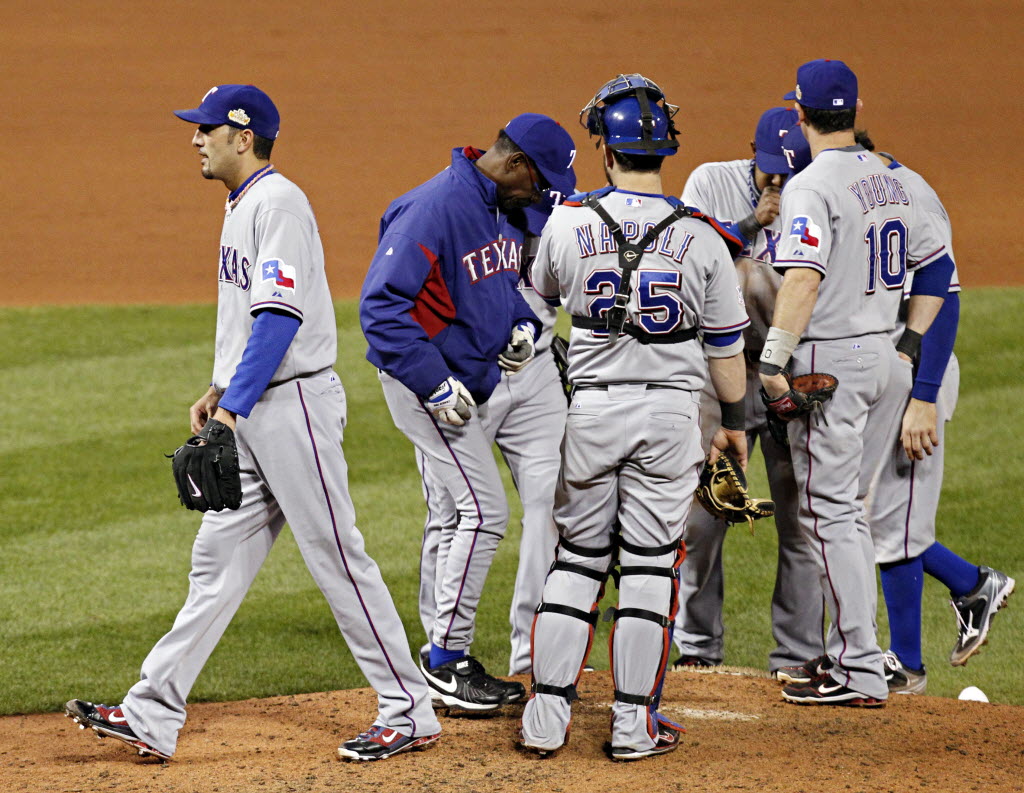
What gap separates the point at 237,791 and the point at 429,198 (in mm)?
1827

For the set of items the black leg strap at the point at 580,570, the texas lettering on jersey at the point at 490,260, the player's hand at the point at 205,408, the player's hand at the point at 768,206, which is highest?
the player's hand at the point at 768,206

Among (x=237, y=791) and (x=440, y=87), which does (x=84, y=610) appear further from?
(x=440, y=87)

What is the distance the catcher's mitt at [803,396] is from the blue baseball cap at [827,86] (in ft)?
2.87

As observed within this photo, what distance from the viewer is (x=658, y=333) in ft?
11.8

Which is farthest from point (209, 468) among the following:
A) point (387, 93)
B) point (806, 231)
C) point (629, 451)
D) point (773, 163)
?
point (387, 93)

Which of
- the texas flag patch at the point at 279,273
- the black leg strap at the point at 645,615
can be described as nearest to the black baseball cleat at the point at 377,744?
the black leg strap at the point at 645,615

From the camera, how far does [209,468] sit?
3.34 metres

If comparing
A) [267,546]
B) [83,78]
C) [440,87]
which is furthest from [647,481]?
[83,78]

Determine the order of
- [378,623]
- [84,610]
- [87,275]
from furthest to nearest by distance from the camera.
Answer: [87,275]
[84,610]
[378,623]

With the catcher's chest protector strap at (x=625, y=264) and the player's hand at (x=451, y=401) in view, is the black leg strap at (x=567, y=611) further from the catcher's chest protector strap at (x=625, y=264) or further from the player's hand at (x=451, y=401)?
the catcher's chest protector strap at (x=625, y=264)

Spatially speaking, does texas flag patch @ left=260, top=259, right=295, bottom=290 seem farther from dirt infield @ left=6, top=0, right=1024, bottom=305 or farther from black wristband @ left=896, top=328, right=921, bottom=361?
dirt infield @ left=6, top=0, right=1024, bottom=305

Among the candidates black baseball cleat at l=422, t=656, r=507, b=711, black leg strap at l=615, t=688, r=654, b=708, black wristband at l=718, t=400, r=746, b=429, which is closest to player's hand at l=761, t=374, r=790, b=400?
black wristband at l=718, t=400, r=746, b=429

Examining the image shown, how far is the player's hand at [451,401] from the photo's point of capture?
3816 mm

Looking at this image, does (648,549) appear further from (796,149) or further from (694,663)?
(796,149)
